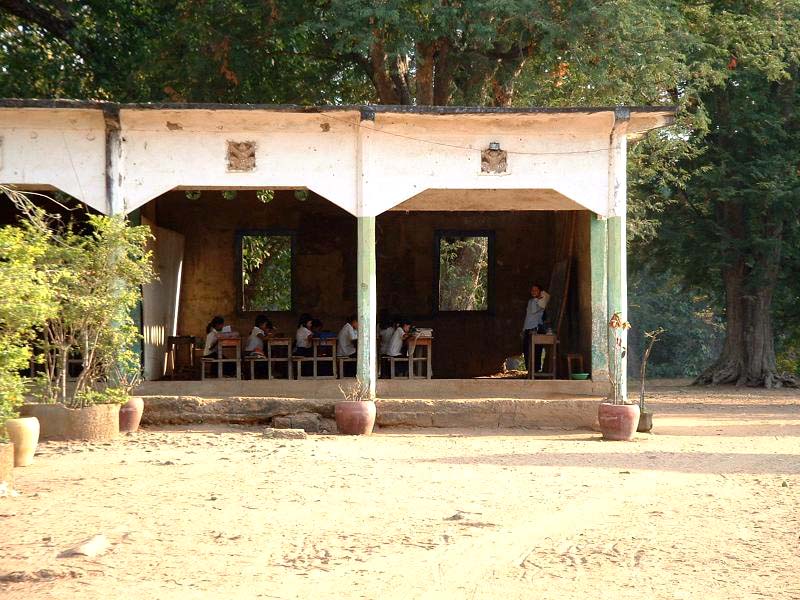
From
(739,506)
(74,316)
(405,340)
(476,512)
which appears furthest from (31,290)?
(405,340)

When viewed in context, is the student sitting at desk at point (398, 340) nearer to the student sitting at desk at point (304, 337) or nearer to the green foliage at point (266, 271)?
the student sitting at desk at point (304, 337)

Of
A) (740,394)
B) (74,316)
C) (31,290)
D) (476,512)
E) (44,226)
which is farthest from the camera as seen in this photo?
(740,394)

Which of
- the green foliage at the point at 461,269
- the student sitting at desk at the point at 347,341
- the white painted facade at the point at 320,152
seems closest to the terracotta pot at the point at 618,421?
the white painted facade at the point at 320,152

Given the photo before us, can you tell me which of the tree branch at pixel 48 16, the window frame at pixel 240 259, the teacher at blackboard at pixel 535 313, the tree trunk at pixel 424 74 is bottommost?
the teacher at blackboard at pixel 535 313

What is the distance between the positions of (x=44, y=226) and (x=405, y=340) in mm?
6234

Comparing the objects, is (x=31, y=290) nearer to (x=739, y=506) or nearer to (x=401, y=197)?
(x=401, y=197)

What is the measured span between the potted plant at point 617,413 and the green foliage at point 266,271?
29.2 ft

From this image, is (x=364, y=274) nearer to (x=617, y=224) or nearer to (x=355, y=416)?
(x=355, y=416)

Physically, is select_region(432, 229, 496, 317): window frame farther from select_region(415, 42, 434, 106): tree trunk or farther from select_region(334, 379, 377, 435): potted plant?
select_region(334, 379, 377, 435): potted plant

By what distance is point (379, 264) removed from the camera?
17125 millimetres

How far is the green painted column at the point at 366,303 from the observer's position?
11.9 meters

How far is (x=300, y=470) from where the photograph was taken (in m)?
8.95

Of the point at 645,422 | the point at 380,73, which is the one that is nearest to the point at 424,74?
the point at 380,73

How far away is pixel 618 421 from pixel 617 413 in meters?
0.09
